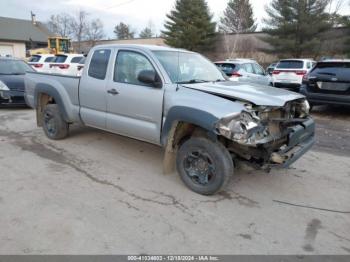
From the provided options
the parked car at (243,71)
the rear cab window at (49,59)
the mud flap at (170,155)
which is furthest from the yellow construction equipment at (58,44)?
the mud flap at (170,155)

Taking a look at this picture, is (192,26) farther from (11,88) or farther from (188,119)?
(188,119)

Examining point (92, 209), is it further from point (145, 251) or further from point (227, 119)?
point (227, 119)

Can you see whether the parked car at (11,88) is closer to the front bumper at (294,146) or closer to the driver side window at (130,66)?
the driver side window at (130,66)

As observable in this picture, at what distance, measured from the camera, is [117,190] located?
4082 mm

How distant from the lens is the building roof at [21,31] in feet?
131

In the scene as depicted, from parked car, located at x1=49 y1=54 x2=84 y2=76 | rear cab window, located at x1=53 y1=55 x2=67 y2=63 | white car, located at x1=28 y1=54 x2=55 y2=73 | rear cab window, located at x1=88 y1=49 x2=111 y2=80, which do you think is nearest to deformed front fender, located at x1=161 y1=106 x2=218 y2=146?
rear cab window, located at x1=88 y1=49 x2=111 y2=80

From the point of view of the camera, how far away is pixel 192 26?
36000mm

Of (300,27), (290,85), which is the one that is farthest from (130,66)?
(300,27)

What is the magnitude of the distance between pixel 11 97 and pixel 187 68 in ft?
23.1

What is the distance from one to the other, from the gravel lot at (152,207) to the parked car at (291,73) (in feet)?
27.8

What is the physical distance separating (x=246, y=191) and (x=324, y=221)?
3.35ft

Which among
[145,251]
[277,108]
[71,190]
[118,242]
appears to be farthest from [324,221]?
[71,190]

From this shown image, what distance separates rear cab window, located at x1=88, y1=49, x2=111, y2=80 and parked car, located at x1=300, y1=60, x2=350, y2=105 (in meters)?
6.13

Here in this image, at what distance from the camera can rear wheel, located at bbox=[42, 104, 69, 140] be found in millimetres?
6082
